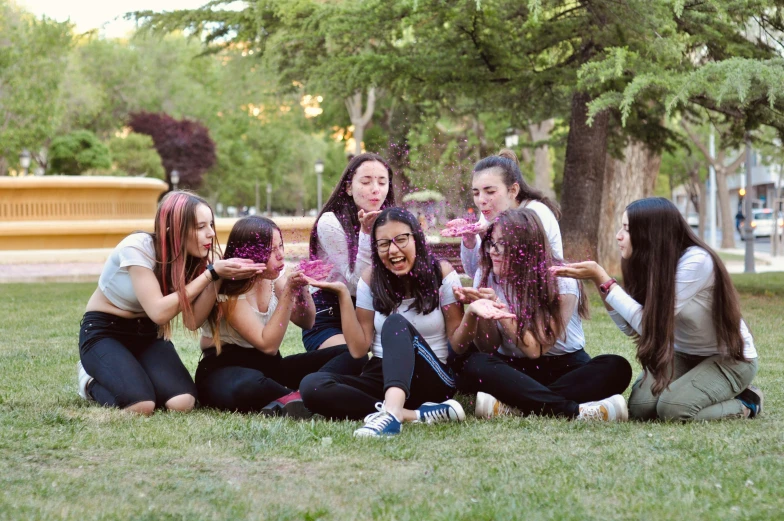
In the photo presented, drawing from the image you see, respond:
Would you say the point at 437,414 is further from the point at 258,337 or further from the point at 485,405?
the point at 258,337

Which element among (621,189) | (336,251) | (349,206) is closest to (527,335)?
(336,251)

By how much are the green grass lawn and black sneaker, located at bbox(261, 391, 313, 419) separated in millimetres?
134

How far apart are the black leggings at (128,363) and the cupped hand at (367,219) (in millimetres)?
1373

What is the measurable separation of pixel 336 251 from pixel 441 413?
130cm

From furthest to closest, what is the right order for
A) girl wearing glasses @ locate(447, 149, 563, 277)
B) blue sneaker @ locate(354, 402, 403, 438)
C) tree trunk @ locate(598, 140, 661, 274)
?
1. tree trunk @ locate(598, 140, 661, 274)
2. girl wearing glasses @ locate(447, 149, 563, 277)
3. blue sneaker @ locate(354, 402, 403, 438)

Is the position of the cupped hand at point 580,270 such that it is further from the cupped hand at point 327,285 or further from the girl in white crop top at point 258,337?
the girl in white crop top at point 258,337

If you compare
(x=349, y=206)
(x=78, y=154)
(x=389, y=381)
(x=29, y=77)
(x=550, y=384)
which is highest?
(x=29, y=77)

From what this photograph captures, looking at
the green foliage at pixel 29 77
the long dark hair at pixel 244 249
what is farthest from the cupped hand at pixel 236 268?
the green foliage at pixel 29 77

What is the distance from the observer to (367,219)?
5617 millimetres

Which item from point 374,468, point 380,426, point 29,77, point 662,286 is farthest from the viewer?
point 29,77

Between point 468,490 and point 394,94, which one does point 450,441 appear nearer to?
point 468,490

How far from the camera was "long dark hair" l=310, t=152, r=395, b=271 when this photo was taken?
5926mm

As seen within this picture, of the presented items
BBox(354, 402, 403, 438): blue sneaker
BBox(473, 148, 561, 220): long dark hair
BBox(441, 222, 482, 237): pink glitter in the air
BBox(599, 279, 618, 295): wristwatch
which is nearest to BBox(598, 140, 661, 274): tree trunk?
BBox(473, 148, 561, 220): long dark hair

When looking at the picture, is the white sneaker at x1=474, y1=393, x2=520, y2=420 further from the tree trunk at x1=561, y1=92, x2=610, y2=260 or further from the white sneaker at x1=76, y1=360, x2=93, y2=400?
the tree trunk at x1=561, y1=92, x2=610, y2=260
